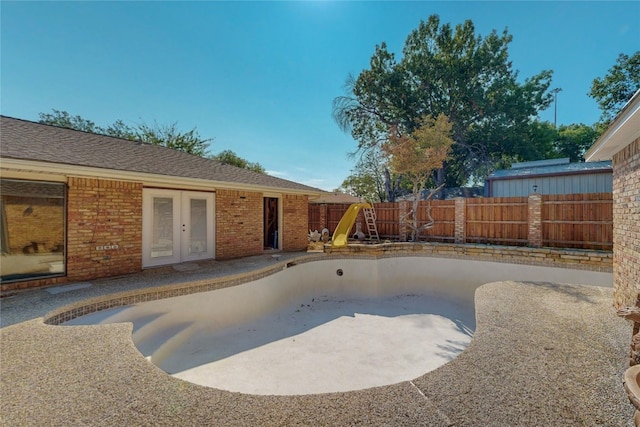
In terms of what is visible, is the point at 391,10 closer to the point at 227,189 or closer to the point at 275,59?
the point at 275,59

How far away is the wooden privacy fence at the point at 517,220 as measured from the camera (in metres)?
9.11

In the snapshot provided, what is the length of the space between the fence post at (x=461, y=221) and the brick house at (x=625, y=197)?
727cm

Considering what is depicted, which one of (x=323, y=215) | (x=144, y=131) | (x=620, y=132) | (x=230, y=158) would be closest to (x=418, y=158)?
(x=323, y=215)

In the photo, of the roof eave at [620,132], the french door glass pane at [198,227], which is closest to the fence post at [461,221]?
the roof eave at [620,132]

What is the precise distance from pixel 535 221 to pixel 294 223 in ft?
30.0

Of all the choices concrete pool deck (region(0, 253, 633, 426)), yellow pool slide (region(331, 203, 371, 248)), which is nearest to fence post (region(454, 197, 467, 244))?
yellow pool slide (region(331, 203, 371, 248))

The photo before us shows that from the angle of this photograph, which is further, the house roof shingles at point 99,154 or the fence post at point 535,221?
the fence post at point 535,221

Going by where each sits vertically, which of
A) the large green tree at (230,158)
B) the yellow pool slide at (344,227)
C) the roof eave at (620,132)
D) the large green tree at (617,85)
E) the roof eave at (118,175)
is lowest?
the yellow pool slide at (344,227)

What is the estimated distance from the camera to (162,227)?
7.66m

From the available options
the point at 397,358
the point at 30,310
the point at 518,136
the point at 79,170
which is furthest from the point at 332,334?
the point at 518,136

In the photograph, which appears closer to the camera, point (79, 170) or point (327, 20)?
point (79, 170)

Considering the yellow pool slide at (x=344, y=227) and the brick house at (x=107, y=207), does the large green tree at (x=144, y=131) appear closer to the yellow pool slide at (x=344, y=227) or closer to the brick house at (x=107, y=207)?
the brick house at (x=107, y=207)

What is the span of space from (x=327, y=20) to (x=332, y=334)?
29.4 feet

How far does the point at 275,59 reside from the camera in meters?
10.4
